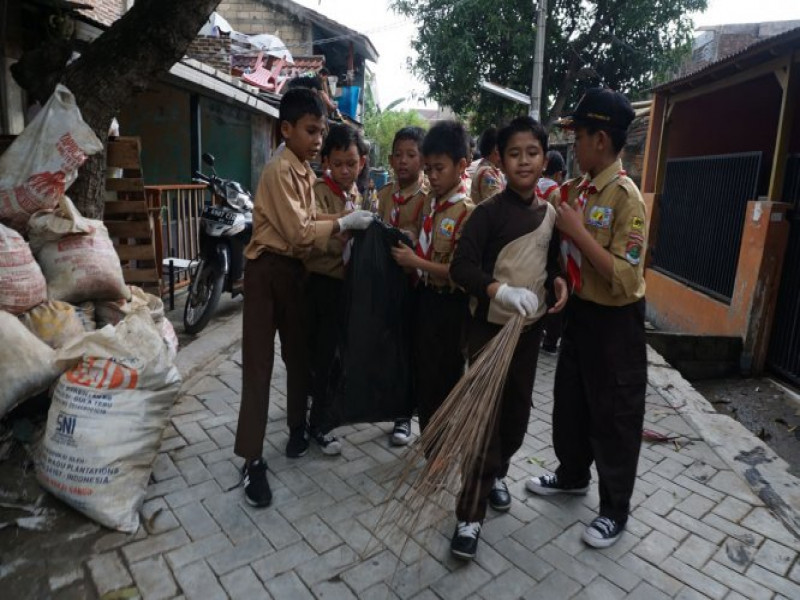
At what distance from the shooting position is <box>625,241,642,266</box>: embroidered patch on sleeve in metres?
2.25

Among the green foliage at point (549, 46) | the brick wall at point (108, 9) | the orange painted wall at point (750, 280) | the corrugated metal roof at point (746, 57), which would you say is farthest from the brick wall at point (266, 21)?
the orange painted wall at point (750, 280)

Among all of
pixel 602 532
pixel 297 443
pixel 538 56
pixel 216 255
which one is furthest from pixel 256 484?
pixel 538 56

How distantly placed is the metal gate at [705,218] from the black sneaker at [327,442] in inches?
205

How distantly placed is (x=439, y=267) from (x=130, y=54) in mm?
2238

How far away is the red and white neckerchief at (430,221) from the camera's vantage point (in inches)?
104

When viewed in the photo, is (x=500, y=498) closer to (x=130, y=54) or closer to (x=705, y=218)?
(x=130, y=54)

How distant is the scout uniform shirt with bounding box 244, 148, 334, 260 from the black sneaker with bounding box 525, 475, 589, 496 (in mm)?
1564

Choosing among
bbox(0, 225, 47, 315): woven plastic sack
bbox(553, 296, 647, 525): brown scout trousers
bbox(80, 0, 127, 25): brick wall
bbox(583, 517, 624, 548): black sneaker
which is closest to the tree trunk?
bbox(0, 225, 47, 315): woven plastic sack

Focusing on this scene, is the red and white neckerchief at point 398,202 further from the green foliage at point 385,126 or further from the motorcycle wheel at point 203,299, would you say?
the green foliage at point 385,126

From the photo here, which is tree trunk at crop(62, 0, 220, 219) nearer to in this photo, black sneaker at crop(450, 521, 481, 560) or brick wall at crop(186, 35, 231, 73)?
black sneaker at crop(450, 521, 481, 560)

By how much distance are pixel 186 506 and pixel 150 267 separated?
2465mm

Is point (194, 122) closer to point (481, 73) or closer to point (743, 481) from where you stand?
point (743, 481)

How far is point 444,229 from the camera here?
264 centimetres

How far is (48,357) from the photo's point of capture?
256 cm
